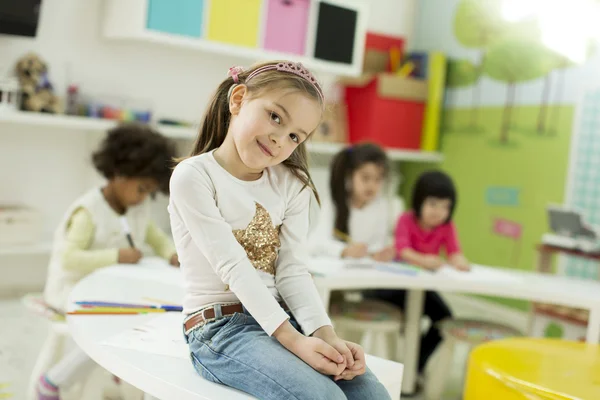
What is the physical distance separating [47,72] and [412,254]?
79.6 inches

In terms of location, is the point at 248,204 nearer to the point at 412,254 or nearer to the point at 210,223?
the point at 210,223

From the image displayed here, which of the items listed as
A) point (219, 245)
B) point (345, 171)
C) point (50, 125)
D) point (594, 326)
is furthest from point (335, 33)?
point (219, 245)

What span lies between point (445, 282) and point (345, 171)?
719 mm

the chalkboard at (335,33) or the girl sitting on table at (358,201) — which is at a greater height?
the chalkboard at (335,33)

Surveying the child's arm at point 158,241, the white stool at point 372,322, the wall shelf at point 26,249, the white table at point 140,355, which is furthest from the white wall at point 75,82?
the white table at point 140,355

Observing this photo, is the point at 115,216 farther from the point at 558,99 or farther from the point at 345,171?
the point at 558,99

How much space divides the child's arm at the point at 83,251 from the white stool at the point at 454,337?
1.10 m

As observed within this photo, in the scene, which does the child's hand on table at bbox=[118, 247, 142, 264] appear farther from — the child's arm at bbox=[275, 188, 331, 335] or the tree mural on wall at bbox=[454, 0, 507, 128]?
the tree mural on wall at bbox=[454, 0, 507, 128]

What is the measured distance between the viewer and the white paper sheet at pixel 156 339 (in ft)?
3.90

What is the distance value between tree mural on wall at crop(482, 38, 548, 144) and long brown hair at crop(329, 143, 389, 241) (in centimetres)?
155

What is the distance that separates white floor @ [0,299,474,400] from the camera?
1.74 metres

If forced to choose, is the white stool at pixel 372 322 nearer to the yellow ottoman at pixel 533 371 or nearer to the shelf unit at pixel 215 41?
the yellow ottoman at pixel 533 371

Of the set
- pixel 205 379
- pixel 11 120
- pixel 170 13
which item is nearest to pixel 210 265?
pixel 205 379

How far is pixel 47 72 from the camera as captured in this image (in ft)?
10.5
